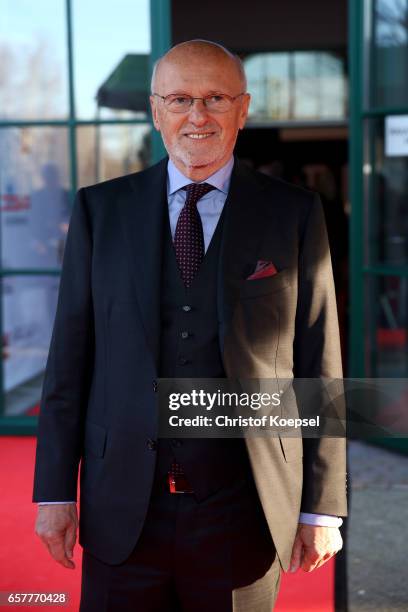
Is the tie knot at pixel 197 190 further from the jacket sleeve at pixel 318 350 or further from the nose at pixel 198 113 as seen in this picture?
the jacket sleeve at pixel 318 350

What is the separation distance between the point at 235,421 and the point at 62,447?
1.36 feet

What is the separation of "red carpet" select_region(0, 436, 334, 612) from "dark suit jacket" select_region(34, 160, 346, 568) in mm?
888

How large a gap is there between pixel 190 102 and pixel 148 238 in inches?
13.0

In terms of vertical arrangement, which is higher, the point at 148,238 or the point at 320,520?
the point at 148,238

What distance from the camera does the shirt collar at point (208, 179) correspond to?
195 cm

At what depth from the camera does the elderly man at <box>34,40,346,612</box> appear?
1.84 metres

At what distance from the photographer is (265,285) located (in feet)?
6.09

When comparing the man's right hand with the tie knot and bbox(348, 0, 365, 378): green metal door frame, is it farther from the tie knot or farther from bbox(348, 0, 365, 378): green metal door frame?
bbox(348, 0, 365, 378): green metal door frame

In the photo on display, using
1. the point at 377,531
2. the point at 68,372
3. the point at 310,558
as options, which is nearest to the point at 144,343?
the point at 68,372

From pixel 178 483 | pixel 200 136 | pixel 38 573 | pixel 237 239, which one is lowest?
pixel 38 573

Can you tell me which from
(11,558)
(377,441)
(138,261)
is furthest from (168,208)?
(377,441)

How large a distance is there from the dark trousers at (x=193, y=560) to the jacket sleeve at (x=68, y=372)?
0.23m

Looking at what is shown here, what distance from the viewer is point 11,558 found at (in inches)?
112

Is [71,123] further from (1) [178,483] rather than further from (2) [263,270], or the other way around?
(1) [178,483]
